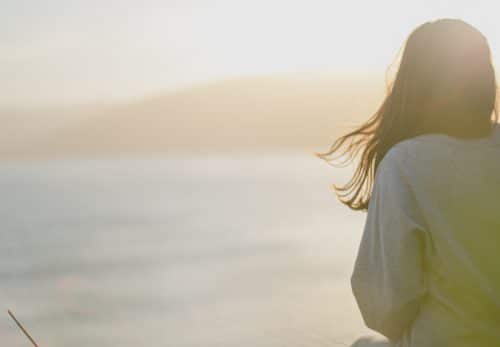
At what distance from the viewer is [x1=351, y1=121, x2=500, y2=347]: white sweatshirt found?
1.44 meters

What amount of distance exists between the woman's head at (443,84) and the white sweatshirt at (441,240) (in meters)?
0.07

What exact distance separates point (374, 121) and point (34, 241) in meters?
10.4

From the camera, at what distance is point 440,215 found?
Answer: 1.44 m

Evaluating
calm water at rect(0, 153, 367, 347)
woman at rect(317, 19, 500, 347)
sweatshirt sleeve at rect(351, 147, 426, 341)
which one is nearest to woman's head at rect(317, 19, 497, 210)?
woman at rect(317, 19, 500, 347)

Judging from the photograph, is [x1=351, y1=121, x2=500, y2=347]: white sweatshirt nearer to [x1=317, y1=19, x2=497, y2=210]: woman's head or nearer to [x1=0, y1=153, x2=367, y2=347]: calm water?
[x1=317, y1=19, x2=497, y2=210]: woman's head

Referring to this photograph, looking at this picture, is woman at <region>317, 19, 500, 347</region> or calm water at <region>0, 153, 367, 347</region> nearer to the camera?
woman at <region>317, 19, 500, 347</region>

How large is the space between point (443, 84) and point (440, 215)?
25 centimetres

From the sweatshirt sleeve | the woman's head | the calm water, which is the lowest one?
the calm water

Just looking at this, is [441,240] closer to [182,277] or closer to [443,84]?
[443,84]

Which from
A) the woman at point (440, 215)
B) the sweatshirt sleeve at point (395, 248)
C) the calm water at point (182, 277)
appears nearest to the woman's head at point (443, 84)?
the woman at point (440, 215)

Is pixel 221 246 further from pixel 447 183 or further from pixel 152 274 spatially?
pixel 447 183

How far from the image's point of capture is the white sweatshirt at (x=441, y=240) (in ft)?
4.73

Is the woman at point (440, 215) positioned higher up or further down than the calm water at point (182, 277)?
higher up

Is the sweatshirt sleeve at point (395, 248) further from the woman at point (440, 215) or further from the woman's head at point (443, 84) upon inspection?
the woman's head at point (443, 84)
